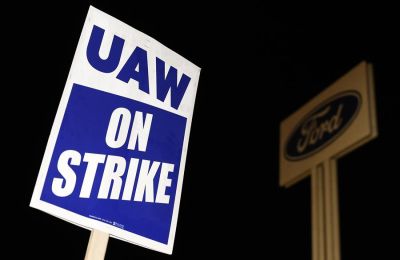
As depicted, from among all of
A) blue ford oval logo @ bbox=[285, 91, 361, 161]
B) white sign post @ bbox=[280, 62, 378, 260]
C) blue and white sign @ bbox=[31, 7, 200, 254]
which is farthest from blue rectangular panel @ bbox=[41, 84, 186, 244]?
blue ford oval logo @ bbox=[285, 91, 361, 161]

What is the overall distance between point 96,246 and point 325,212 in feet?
7.49

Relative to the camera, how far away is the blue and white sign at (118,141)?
3.71ft

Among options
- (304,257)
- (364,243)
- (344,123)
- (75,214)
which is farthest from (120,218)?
(304,257)

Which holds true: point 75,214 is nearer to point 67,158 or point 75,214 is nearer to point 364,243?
point 67,158

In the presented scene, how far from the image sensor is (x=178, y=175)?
133 centimetres

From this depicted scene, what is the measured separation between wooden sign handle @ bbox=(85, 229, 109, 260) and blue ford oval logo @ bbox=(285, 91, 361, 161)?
2.22 metres

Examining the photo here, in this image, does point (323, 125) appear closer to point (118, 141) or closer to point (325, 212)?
point (325, 212)

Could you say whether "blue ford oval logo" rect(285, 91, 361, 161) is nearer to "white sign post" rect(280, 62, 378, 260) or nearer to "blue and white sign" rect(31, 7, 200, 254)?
"white sign post" rect(280, 62, 378, 260)

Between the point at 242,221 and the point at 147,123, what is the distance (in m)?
3.59

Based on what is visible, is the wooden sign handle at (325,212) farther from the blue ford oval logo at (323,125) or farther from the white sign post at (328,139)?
the blue ford oval logo at (323,125)

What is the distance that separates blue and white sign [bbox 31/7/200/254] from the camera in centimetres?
113

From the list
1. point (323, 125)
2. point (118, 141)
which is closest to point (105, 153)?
point (118, 141)

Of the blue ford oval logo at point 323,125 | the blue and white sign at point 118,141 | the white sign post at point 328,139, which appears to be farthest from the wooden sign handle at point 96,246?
the blue ford oval logo at point 323,125

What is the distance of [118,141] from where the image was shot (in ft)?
4.10
